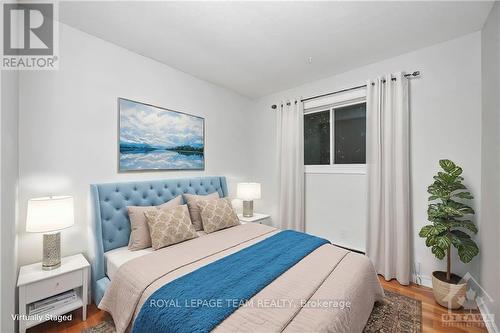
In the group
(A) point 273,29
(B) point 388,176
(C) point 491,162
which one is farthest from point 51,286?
(C) point 491,162

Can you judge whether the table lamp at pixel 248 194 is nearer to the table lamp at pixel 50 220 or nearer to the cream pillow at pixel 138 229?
the cream pillow at pixel 138 229

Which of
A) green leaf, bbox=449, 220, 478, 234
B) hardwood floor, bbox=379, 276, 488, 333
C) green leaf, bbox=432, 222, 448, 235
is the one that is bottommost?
hardwood floor, bbox=379, 276, 488, 333

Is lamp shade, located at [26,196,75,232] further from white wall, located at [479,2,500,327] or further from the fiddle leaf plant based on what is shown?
white wall, located at [479,2,500,327]

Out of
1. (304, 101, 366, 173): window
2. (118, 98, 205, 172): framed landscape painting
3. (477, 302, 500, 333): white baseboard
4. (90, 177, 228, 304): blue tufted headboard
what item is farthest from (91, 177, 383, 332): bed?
(304, 101, 366, 173): window

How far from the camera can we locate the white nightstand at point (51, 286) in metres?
1.61

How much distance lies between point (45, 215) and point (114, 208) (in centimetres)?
61

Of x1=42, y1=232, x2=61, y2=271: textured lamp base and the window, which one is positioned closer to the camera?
x1=42, y1=232, x2=61, y2=271: textured lamp base

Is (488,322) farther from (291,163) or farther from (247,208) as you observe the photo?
(247,208)

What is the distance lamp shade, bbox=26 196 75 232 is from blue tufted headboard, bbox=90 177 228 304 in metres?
0.38

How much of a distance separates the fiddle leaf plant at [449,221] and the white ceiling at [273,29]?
136cm

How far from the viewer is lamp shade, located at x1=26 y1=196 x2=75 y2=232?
170 cm

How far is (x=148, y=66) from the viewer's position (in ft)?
8.80

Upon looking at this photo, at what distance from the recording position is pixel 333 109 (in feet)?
10.8

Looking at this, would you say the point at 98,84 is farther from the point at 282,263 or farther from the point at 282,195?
the point at 282,195
